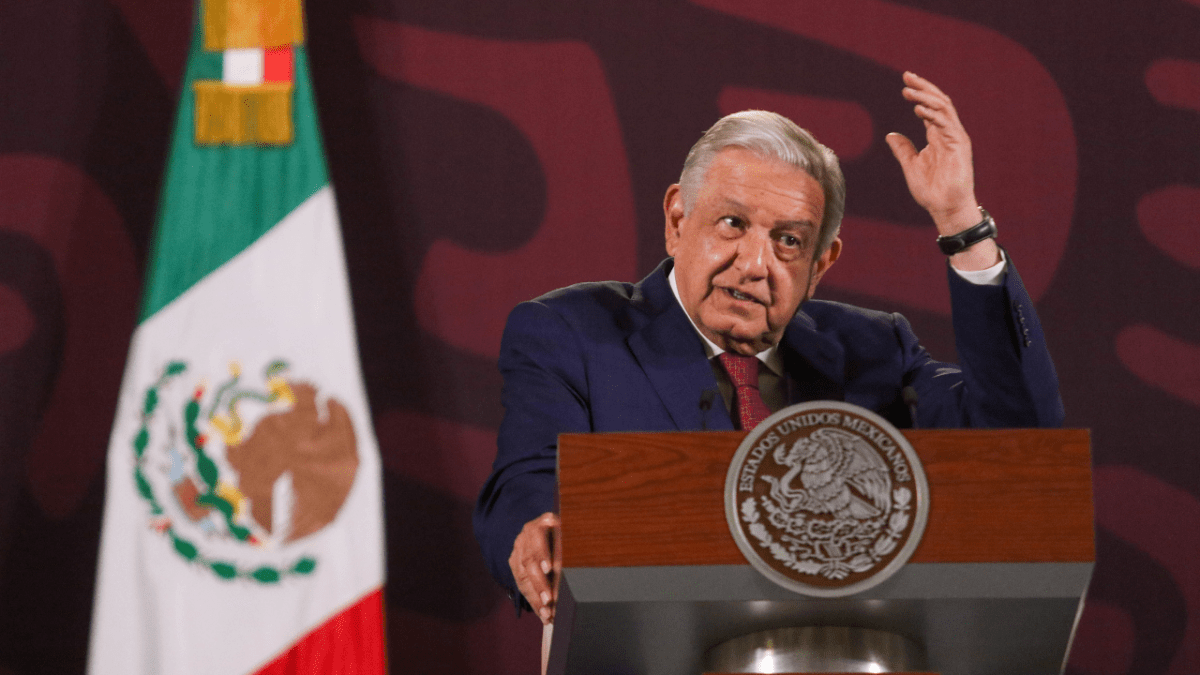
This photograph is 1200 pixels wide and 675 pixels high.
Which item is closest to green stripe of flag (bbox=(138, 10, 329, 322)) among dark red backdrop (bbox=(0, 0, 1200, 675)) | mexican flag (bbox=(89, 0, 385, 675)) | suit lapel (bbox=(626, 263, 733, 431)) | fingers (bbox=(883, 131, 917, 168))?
mexican flag (bbox=(89, 0, 385, 675))

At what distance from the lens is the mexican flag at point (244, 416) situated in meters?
2.68

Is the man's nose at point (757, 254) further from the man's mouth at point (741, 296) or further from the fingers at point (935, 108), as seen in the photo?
the fingers at point (935, 108)

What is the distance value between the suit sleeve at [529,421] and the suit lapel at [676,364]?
0.36 ft

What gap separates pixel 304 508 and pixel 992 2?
7.72 feet

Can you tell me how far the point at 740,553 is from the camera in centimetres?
101

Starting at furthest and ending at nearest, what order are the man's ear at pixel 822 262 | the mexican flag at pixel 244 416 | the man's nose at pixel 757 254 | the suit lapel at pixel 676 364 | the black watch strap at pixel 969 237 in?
the mexican flag at pixel 244 416 → the man's ear at pixel 822 262 → the man's nose at pixel 757 254 → the suit lapel at pixel 676 364 → the black watch strap at pixel 969 237

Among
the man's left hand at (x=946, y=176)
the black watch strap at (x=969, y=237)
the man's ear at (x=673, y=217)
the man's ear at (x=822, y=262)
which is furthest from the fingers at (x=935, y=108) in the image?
the man's ear at (x=673, y=217)

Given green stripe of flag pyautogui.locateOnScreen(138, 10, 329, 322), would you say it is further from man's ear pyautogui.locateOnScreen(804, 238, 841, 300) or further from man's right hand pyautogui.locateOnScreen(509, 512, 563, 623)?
man's right hand pyautogui.locateOnScreen(509, 512, 563, 623)

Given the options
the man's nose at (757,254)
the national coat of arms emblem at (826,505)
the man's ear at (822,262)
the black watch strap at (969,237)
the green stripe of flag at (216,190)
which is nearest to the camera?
the national coat of arms emblem at (826,505)

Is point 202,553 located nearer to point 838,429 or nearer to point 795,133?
point 795,133

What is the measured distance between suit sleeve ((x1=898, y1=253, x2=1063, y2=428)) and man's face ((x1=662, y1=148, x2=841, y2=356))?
28cm

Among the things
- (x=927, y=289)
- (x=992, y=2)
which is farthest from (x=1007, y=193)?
(x=992, y=2)

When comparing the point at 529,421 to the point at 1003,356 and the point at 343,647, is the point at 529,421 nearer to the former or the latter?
the point at 1003,356

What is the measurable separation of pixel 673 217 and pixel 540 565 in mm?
883
